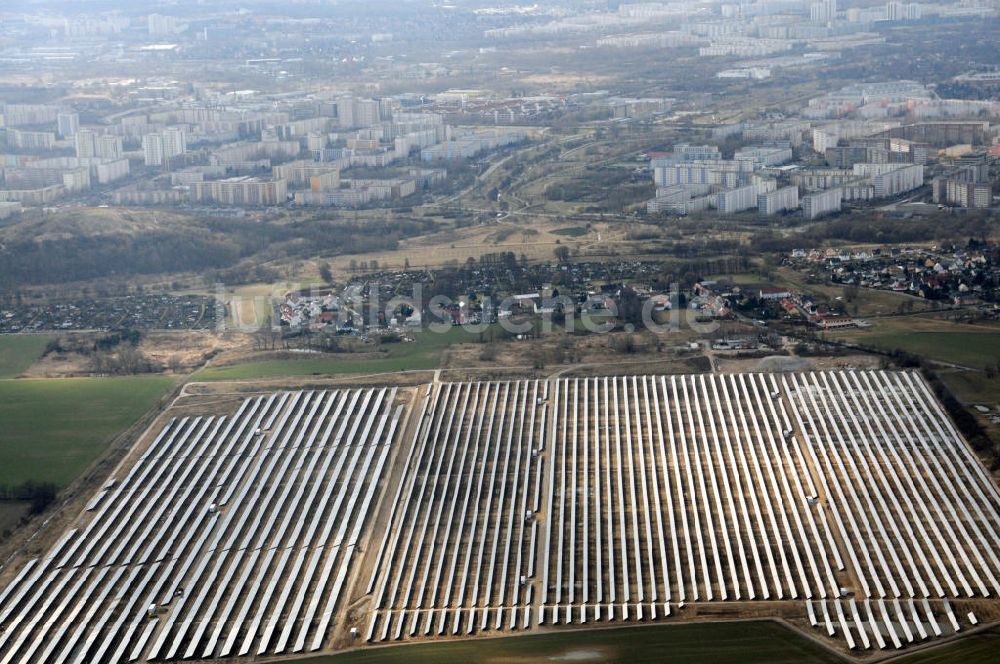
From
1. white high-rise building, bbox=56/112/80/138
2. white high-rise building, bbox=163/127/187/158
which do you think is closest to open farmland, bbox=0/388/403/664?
white high-rise building, bbox=163/127/187/158

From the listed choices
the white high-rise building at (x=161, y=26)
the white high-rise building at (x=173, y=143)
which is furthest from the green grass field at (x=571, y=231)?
the white high-rise building at (x=161, y=26)

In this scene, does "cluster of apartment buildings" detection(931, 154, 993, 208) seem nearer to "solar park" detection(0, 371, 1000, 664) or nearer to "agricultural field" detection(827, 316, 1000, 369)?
"agricultural field" detection(827, 316, 1000, 369)

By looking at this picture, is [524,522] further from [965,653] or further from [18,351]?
[18,351]

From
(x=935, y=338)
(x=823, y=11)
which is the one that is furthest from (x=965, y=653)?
(x=823, y=11)

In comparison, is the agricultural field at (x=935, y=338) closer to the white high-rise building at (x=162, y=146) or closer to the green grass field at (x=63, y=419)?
the green grass field at (x=63, y=419)

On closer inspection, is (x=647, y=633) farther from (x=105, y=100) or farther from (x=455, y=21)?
(x=455, y=21)
